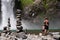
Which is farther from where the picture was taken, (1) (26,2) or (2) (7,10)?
(2) (7,10)

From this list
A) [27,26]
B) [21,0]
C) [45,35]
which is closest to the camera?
[45,35]

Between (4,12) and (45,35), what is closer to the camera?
(45,35)

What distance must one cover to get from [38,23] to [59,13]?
5.04m

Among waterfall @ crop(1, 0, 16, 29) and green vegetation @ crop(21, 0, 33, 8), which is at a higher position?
green vegetation @ crop(21, 0, 33, 8)

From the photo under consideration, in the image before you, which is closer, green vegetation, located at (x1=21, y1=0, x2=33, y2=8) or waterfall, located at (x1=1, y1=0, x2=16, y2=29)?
green vegetation, located at (x1=21, y1=0, x2=33, y2=8)

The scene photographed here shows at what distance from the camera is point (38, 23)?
6212cm

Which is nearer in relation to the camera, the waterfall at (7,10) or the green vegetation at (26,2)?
the green vegetation at (26,2)

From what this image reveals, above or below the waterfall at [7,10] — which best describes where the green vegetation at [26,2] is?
above

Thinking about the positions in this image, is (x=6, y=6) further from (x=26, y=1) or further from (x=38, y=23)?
(x=38, y=23)

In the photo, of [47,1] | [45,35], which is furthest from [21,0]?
[45,35]

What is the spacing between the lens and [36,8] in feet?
210

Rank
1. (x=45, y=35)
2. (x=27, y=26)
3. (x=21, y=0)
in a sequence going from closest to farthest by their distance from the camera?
(x=45, y=35), (x=27, y=26), (x=21, y=0)

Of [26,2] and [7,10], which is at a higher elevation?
[26,2]

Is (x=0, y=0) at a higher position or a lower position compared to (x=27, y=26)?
A: higher
